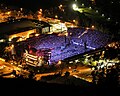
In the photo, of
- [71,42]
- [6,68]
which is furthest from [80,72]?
[71,42]

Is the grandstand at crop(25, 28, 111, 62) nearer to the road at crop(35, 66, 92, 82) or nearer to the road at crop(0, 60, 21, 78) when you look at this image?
the road at crop(35, 66, 92, 82)

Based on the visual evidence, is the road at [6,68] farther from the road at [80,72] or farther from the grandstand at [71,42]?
the grandstand at [71,42]

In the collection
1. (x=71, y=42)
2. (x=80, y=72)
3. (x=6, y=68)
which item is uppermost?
(x=71, y=42)

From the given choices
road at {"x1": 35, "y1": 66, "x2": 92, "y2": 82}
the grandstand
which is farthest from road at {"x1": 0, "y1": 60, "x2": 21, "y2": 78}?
the grandstand

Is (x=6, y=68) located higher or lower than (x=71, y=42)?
lower

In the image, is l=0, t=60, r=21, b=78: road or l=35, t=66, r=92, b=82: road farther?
l=0, t=60, r=21, b=78: road

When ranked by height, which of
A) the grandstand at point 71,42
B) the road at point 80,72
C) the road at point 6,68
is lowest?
the road at point 80,72

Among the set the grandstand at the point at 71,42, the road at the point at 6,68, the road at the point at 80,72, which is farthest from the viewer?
the grandstand at the point at 71,42

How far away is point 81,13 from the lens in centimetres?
2634

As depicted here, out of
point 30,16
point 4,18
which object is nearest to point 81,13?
point 30,16

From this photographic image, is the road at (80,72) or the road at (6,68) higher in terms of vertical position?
the road at (6,68)

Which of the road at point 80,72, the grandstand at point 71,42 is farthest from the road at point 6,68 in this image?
the grandstand at point 71,42

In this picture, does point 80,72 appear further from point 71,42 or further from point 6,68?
point 71,42

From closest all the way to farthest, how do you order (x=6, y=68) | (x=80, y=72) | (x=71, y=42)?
(x=80, y=72) < (x=6, y=68) < (x=71, y=42)
